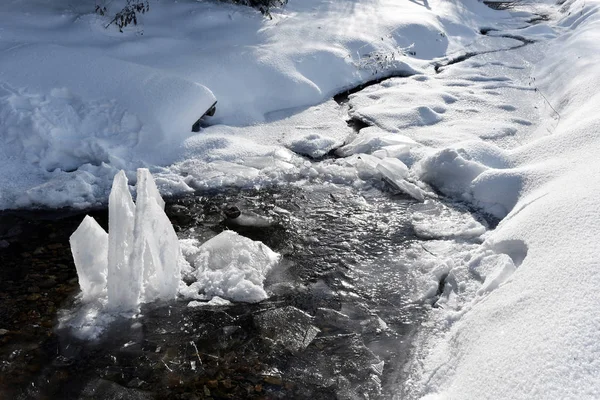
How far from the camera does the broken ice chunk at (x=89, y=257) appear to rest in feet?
14.1

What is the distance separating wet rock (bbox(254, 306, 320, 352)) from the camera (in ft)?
13.2

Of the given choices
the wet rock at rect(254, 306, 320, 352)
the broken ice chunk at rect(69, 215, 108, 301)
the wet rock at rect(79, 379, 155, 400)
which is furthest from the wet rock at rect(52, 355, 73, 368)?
the wet rock at rect(254, 306, 320, 352)

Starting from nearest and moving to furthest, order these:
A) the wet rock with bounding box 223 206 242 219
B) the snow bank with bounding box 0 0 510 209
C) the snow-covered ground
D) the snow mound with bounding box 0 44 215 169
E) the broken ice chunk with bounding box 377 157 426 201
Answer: the snow-covered ground → the wet rock with bounding box 223 206 242 219 → the broken ice chunk with bounding box 377 157 426 201 → the snow bank with bounding box 0 0 510 209 → the snow mound with bounding box 0 44 215 169

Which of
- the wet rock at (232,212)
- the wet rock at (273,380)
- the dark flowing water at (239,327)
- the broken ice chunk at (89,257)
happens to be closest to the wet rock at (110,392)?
the dark flowing water at (239,327)

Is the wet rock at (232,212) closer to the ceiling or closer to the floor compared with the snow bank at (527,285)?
closer to the floor

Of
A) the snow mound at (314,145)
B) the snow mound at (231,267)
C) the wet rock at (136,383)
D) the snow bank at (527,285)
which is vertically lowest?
the wet rock at (136,383)

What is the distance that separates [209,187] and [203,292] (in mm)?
1756

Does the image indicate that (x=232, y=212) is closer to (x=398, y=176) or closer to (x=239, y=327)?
(x=239, y=327)

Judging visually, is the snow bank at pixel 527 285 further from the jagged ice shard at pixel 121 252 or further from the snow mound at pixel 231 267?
the jagged ice shard at pixel 121 252

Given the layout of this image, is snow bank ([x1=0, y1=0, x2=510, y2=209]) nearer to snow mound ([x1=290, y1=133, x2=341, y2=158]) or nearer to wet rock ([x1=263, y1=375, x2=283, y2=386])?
snow mound ([x1=290, y1=133, x2=341, y2=158])

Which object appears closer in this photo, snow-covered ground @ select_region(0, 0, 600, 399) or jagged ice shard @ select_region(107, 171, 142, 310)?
snow-covered ground @ select_region(0, 0, 600, 399)

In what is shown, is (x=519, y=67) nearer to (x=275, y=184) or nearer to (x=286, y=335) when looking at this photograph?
(x=275, y=184)

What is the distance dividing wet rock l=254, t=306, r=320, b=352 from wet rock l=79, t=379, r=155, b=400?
3.03 feet

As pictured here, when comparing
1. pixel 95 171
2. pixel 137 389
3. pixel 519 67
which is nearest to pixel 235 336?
pixel 137 389
